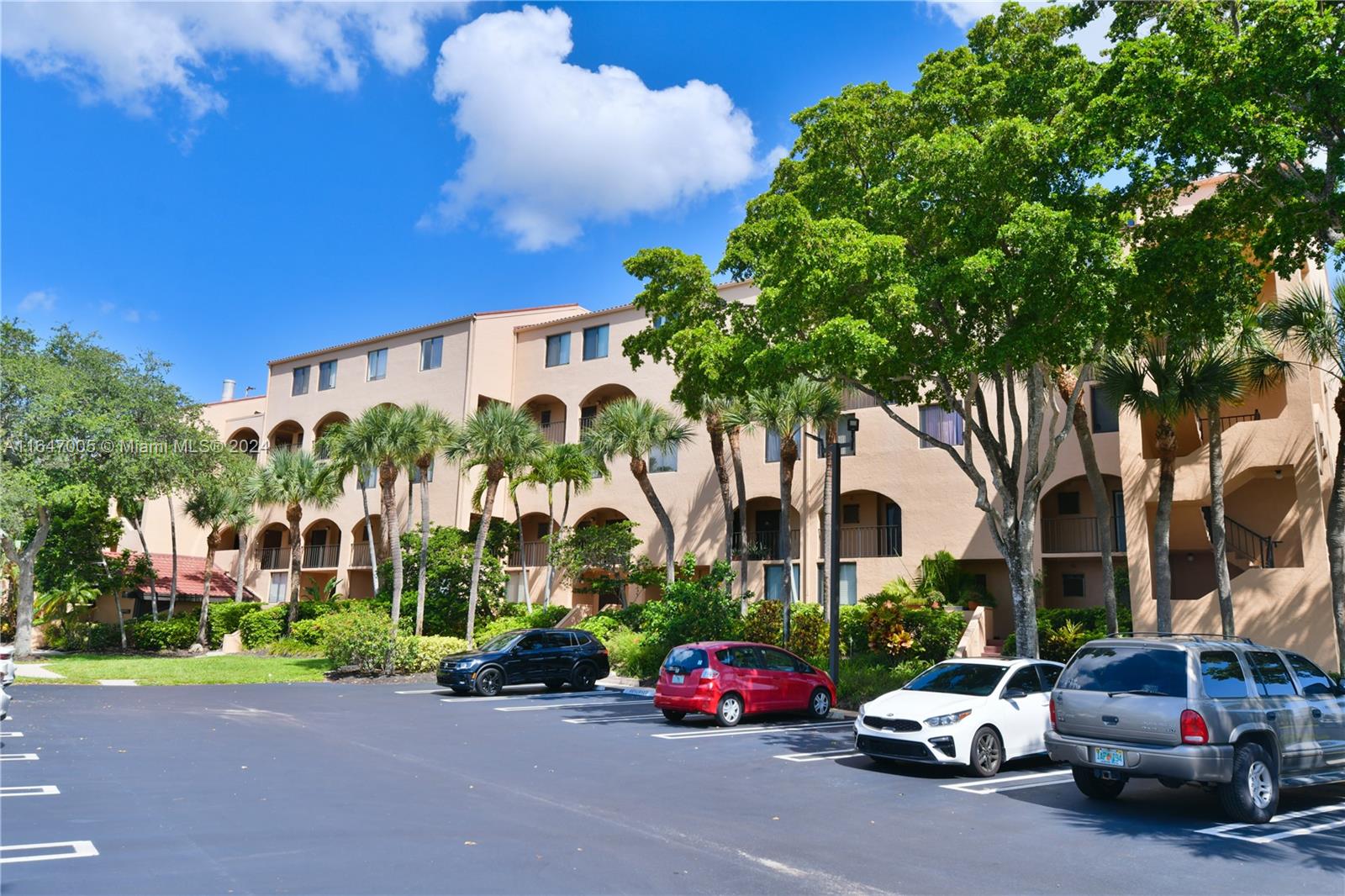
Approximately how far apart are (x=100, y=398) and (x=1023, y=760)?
30.0 metres

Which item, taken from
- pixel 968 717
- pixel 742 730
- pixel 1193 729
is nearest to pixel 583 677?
pixel 742 730

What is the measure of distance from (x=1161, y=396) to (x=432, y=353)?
29123mm

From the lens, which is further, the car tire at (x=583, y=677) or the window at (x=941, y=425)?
the window at (x=941, y=425)

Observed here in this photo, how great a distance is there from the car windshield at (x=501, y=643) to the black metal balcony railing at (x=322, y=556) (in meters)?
22.9

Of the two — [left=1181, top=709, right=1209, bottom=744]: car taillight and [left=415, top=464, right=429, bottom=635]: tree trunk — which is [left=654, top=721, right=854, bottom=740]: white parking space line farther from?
[left=415, top=464, right=429, bottom=635]: tree trunk

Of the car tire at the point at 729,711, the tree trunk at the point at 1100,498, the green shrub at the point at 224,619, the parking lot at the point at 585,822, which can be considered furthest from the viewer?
the green shrub at the point at 224,619

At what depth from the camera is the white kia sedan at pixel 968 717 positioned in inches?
450

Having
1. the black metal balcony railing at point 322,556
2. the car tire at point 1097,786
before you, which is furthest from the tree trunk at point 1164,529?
the black metal balcony railing at point 322,556

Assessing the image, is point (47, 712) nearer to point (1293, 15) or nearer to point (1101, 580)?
point (1293, 15)

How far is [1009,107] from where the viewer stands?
14.8 metres

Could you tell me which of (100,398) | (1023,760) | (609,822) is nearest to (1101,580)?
(1023,760)

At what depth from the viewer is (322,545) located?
45812 millimetres

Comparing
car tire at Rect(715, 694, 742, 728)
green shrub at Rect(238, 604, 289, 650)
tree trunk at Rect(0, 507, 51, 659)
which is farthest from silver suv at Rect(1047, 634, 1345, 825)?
green shrub at Rect(238, 604, 289, 650)

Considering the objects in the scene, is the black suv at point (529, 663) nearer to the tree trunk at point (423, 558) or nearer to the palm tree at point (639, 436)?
the palm tree at point (639, 436)
